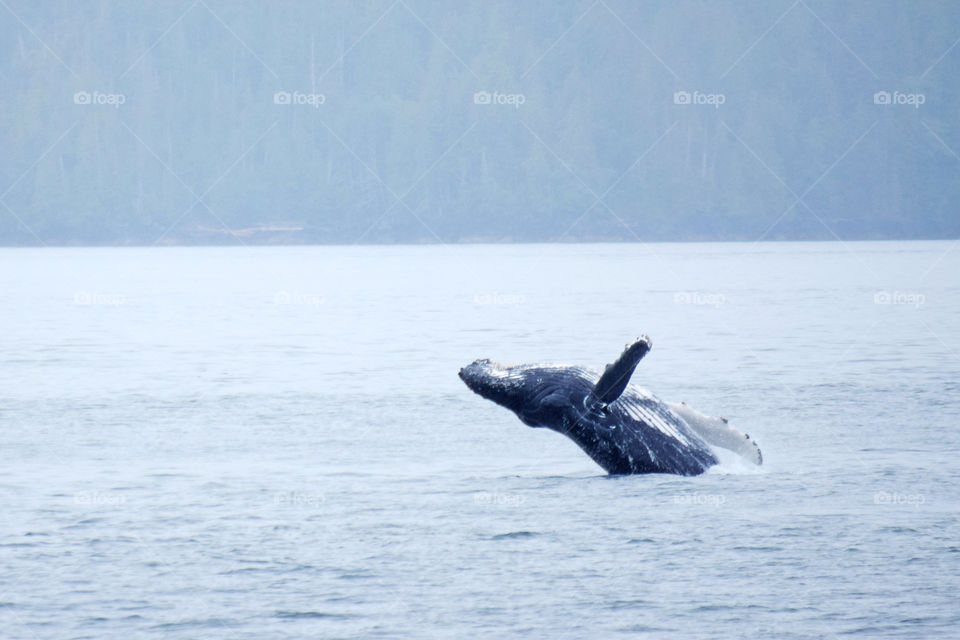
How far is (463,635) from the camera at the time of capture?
338 inches

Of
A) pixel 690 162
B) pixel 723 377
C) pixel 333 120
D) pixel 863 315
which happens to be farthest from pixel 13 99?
pixel 723 377

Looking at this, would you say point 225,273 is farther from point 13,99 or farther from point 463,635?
point 13,99

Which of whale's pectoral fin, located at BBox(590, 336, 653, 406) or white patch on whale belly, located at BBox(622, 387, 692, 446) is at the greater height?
whale's pectoral fin, located at BBox(590, 336, 653, 406)

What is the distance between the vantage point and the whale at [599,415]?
487 inches
